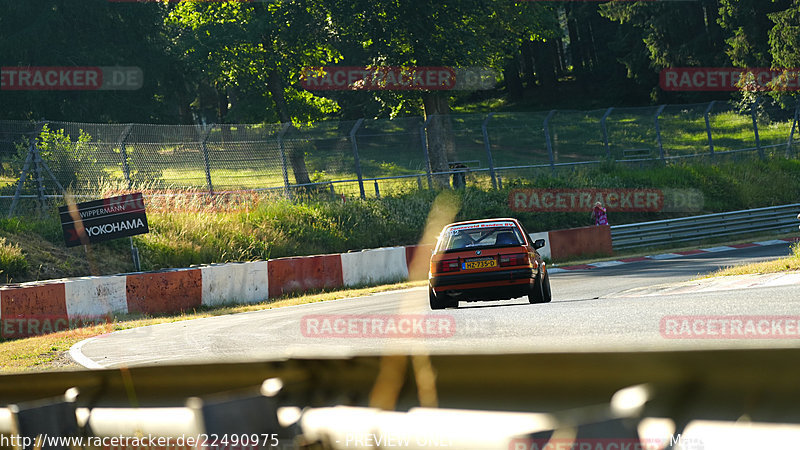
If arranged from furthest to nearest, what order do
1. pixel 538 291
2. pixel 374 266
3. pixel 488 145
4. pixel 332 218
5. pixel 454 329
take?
pixel 488 145 → pixel 332 218 → pixel 374 266 → pixel 538 291 → pixel 454 329

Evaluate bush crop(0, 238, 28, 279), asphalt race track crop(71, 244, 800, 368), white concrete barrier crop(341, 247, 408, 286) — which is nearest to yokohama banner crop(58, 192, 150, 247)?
bush crop(0, 238, 28, 279)

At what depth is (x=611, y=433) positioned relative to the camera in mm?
2055

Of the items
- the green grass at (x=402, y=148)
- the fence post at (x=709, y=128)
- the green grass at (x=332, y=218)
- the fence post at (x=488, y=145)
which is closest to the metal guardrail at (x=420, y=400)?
A: the green grass at (x=332, y=218)

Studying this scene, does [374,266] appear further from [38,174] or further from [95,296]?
[38,174]

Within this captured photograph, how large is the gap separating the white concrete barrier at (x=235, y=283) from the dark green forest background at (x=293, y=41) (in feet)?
46.8

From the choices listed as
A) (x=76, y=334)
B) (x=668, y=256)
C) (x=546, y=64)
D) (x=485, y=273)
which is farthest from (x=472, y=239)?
(x=546, y=64)

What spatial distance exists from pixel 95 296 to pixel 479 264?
6.55 m

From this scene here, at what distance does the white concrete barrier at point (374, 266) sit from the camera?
19422 mm

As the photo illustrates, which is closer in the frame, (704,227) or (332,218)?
(332,218)

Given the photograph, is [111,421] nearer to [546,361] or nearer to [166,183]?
[546,361]

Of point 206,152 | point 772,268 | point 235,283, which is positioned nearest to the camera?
point 772,268

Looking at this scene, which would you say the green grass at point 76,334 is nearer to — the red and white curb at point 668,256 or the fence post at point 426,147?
the red and white curb at point 668,256

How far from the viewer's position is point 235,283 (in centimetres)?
1708

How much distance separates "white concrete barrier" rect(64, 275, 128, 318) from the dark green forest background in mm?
16838
